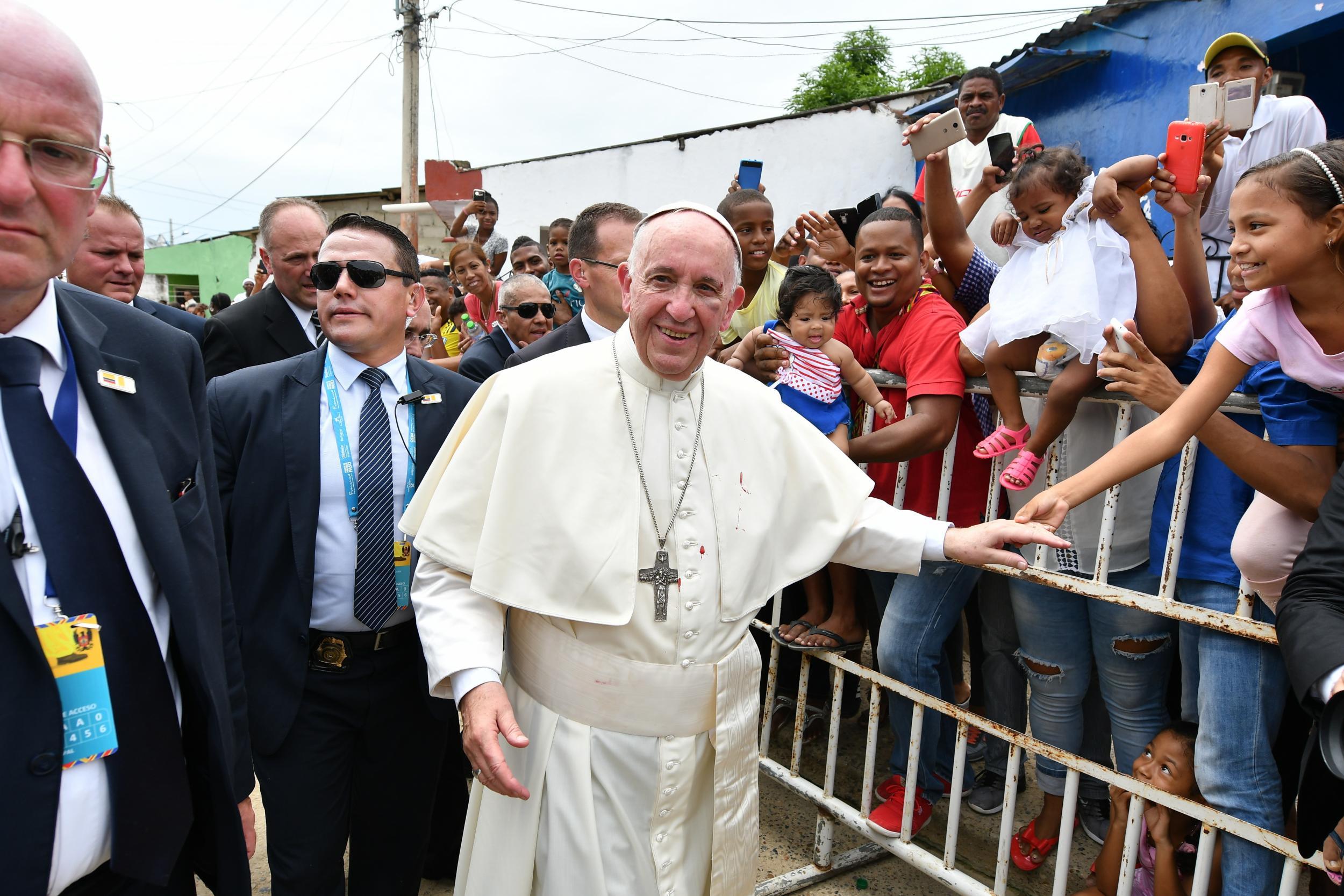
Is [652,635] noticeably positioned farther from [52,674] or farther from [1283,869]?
[1283,869]

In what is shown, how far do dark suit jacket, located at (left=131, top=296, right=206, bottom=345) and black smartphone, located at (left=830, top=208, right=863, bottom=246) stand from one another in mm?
3295

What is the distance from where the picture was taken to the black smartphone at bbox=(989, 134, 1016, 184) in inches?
171

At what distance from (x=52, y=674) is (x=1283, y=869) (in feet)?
9.51

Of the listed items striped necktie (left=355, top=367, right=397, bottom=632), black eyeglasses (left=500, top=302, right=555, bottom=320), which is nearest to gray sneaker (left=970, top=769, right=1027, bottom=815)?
striped necktie (left=355, top=367, right=397, bottom=632)

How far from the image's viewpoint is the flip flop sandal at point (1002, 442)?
2.99m

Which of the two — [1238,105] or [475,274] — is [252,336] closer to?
[475,274]

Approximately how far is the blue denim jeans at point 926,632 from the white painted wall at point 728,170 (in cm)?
827

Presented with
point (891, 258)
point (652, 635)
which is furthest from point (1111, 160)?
point (652, 635)

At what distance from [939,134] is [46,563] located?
3764 millimetres

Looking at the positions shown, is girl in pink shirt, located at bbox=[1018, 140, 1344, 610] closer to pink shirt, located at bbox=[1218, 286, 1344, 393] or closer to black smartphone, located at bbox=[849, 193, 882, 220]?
pink shirt, located at bbox=[1218, 286, 1344, 393]

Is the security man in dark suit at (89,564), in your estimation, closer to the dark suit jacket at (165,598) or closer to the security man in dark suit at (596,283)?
the dark suit jacket at (165,598)

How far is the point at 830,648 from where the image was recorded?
364 cm

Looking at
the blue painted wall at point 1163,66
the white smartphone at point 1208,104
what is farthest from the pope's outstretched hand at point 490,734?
the blue painted wall at point 1163,66

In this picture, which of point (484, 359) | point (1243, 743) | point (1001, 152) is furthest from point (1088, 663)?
point (484, 359)
